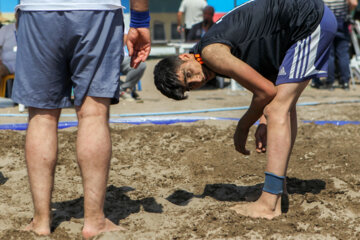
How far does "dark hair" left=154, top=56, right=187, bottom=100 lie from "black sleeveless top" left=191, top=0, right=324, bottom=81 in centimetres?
15

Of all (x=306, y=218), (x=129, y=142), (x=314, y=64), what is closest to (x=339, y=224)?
(x=306, y=218)

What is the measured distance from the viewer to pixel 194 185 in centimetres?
362

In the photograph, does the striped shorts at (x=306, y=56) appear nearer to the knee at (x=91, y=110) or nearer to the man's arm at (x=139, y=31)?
the man's arm at (x=139, y=31)

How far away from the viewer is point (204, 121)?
A: 545 cm

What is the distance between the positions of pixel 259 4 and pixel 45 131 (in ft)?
4.72

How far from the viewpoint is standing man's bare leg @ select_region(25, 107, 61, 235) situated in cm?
253

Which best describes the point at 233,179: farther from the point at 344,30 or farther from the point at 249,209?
the point at 344,30

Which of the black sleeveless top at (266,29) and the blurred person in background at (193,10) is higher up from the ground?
the black sleeveless top at (266,29)

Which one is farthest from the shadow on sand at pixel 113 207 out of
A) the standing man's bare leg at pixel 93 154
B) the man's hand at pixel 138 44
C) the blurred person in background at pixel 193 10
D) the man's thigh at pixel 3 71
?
the blurred person in background at pixel 193 10

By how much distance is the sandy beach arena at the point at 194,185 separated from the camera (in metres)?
2.72

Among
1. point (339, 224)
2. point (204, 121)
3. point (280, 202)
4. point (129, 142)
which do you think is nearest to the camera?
point (339, 224)

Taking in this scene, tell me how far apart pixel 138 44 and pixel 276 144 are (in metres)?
0.94

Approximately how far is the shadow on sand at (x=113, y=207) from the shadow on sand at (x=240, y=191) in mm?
184

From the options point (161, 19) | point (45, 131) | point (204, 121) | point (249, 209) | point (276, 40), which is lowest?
point (161, 19)
